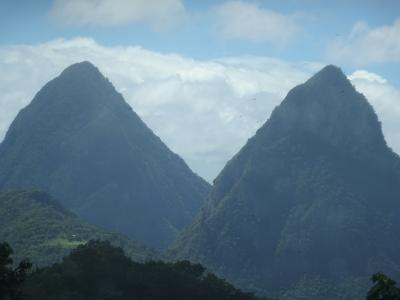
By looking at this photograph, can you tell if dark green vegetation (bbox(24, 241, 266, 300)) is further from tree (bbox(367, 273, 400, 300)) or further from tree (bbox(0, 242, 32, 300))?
tree (bbox(367, 273, 400, 300))

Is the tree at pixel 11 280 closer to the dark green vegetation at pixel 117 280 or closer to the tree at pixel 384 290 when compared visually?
the tree at pixel 384 290

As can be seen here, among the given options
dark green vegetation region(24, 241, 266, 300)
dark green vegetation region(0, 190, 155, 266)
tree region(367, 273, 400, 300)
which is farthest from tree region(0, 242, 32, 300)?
dark green vegetation region(0, 190, 155, 266)

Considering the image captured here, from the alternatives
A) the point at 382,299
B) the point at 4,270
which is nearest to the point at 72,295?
the point at 4,270

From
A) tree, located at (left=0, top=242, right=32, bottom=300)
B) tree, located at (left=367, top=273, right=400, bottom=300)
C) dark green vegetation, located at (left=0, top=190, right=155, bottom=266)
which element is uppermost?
dark green vegetation, located at (left=0, top=190, right=155, bottom=266)

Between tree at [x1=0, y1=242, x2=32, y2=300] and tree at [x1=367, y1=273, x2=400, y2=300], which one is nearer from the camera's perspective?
tree at [x1=367, y1=273, x2=400, y2=300]

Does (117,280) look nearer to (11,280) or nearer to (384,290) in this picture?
(11,280)

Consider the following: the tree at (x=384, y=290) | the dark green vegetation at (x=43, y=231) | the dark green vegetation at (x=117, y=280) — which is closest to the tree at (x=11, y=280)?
the tree at (x=384, y=290)
